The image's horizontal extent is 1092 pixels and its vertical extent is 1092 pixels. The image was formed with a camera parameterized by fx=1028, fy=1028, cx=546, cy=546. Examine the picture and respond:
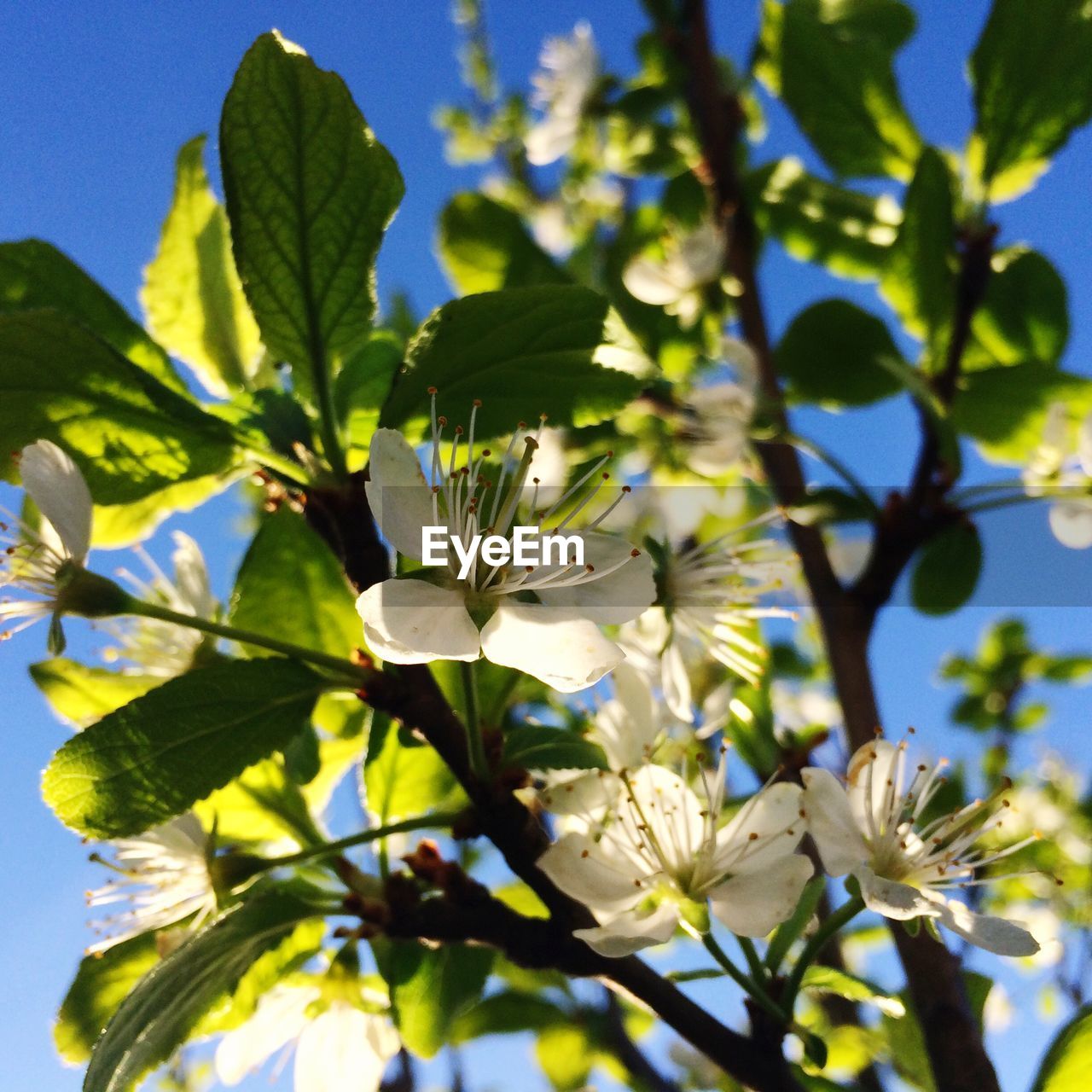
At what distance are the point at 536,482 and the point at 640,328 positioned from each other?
1063 millimetres

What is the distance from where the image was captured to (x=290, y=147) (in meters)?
0.75

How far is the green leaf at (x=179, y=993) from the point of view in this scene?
648mm

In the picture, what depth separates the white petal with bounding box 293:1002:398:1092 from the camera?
97 centimetres

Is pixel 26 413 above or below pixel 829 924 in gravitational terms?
above

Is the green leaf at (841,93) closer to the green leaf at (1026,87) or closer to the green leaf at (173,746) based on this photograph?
the green leaf at (1026,87)

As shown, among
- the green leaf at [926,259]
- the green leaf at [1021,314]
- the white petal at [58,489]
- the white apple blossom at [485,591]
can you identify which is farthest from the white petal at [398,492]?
the green leaf at [1021,314]

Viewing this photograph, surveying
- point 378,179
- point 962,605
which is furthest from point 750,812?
point 962,605

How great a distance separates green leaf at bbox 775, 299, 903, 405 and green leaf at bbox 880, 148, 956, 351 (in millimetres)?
132

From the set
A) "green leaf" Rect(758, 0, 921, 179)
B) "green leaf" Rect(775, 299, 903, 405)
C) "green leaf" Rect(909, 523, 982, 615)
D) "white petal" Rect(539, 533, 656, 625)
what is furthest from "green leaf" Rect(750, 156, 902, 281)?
"white petal" Rect(539, 533, 656, 625)

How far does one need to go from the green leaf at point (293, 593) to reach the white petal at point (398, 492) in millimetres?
203

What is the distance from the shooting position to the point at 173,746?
73cm

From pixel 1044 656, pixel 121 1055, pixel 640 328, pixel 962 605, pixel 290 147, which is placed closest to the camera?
pixel 121 1055

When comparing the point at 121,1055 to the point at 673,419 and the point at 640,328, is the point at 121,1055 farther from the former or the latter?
the point at 640,328

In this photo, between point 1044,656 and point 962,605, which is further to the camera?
point 1044,656
